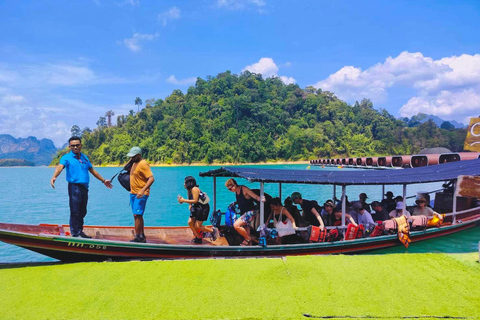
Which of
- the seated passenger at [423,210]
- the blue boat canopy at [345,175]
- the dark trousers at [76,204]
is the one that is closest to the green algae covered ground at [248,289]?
the dark trousers at [76,204]

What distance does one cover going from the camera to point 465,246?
9.56m

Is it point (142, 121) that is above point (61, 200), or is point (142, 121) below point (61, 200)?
above

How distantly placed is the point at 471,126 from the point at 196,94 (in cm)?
9687

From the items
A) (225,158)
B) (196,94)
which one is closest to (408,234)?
(225,158)

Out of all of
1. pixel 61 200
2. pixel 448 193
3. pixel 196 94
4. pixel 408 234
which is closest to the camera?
pixel 408 234

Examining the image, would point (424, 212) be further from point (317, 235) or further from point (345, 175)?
point (317, 235)

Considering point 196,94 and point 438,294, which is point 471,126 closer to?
point 438,294

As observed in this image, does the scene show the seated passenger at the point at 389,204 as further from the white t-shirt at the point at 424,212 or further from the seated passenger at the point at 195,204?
the seated passenger at the point at 195,204

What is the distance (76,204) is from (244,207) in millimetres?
3174

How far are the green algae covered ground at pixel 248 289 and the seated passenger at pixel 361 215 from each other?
1.76 metres

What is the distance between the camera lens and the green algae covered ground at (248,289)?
171 inches

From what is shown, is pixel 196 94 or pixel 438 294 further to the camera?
pixel 196 94

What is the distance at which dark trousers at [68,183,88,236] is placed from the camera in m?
6.07

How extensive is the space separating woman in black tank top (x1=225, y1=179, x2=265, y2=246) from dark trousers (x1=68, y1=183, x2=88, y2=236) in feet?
8.84
